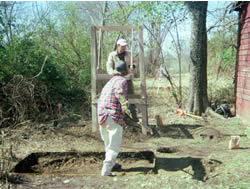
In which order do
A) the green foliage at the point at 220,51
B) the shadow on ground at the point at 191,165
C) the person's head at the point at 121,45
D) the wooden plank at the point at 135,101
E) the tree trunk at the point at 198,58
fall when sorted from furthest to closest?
the green foliage at the point at 220,51 < the tree trunk at the point at 198,58 < the wooden plank at the point at 135,101 < the person's head at the point at 121,45 < the shadow on ground at the point at 191,165

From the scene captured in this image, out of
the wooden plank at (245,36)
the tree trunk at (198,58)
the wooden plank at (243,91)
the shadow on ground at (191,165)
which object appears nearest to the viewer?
the shadow on ground at (191,165)

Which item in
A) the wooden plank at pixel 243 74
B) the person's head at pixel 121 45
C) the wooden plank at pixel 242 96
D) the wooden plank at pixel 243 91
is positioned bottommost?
the wooden plank at pixel 242 96

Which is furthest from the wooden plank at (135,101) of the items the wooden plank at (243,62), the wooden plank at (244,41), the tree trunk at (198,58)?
the wooden plank at (244,41)

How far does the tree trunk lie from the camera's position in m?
8.27

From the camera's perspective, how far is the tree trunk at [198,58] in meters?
8.27

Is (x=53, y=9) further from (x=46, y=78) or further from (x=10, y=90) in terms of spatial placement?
(x=10, y=90)

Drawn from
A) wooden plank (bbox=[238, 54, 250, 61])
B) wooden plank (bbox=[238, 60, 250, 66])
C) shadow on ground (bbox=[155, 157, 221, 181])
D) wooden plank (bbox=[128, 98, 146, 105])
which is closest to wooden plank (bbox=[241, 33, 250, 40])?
wooden plank (bbox=[238, 54, 250, 61])

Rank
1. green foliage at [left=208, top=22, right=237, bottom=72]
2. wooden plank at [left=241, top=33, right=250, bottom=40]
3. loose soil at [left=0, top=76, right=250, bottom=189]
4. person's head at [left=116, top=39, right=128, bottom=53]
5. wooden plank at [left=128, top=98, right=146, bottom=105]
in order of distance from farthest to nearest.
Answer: green foliage at [left=208, top=22, right=237, bottom=72] < wooden plank at [left=241, top=33, right=250, bottom=40] < wooden plank at [left=128, top=98, right=146, bottom=105] < person's head at [left=116, top=39, right=128, bottom=53] < loose soil at [left=0, top=76, right=250, bottom=189]

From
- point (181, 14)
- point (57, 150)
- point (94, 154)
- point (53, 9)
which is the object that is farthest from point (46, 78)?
point (53, 9)

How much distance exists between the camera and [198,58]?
8.38 meters

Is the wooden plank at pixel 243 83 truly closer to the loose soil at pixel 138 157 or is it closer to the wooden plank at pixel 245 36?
the loose soil at pixel 138 157

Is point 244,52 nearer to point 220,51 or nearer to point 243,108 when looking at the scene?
point 243,108

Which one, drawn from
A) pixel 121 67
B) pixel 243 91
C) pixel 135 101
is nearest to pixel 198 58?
pixel 243 91

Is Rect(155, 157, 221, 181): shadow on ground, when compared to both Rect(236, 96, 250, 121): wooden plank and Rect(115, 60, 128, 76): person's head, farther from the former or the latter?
Rect(236, 96, 250, 121): wooden plank
